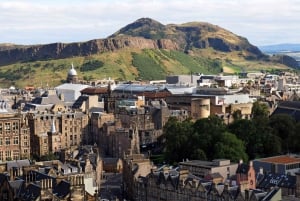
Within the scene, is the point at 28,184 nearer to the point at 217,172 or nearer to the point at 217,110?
the point at 217,172

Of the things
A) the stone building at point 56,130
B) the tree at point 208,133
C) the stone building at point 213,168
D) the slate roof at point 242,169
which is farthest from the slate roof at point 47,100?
the slate roof at point 242,169

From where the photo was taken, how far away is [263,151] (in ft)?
360

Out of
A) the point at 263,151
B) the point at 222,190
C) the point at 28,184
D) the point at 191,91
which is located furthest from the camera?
the point at 191,91

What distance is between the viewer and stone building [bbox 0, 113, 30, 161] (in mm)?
119688

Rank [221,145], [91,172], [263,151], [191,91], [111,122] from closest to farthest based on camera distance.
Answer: [91,172], [221,145], [263,151], [111,122], [191,91]

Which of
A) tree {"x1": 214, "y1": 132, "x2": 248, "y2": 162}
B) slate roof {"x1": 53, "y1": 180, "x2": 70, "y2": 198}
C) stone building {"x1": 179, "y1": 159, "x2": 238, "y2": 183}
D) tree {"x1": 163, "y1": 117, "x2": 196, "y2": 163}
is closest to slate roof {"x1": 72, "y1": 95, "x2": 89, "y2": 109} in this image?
tree {"x1": 163, "y1": 117, "x2": 196, "y2": 163}

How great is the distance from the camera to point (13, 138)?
121m

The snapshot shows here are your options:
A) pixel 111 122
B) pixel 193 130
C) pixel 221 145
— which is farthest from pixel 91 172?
pixel 111 122

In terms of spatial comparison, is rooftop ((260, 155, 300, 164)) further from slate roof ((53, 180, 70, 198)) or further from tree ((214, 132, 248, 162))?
slate roof ((53, 180, 70, 198))

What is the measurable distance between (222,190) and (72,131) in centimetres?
6341

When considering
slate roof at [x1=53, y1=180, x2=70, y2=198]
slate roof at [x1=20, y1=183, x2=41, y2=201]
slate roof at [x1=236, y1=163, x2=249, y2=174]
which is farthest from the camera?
slate roof at [x1=236, y1=163, x2=249, y2=174]

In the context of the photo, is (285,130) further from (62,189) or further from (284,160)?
(62,189)

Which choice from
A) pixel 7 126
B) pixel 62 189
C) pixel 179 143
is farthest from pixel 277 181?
pixel 7 126

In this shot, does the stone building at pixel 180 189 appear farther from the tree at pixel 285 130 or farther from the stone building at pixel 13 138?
the stone building at pixel 13 138
